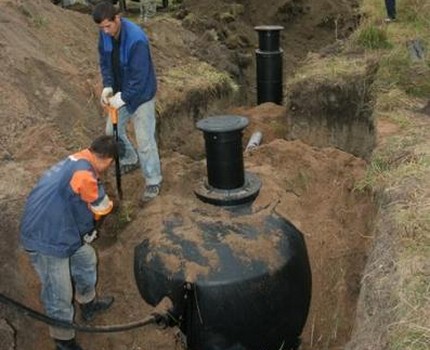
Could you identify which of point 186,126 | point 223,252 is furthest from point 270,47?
point 223,252

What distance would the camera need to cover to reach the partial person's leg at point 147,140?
5145 millimetres

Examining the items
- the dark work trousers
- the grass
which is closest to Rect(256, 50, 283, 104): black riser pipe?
the grass

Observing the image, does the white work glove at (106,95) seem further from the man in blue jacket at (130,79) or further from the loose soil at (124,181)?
the loose soil at (124,181)

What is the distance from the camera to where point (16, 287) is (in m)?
4.58

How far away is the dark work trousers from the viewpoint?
9461 millimetres

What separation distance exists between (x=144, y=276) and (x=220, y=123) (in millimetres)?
1422

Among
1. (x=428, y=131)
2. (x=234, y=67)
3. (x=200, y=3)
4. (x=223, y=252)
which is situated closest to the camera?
(x=223, y=252)

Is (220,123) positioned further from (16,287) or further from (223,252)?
(16,287)

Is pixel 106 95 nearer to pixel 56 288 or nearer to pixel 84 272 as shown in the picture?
pixel 84 272

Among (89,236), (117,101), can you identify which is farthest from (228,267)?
(117,101)

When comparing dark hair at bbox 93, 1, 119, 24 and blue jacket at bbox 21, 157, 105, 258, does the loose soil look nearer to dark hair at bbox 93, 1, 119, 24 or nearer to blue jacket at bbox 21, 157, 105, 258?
blue jacket at bbox 21, 157, 105, 258

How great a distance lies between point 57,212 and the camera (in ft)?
12.7

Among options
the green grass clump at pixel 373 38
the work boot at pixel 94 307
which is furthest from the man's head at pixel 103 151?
Answer: the green grass clump at pixel 373 38

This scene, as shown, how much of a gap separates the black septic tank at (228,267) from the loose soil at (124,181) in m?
0.13
